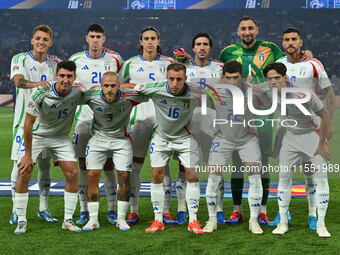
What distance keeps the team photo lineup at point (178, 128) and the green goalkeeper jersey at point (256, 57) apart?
1 centimetres

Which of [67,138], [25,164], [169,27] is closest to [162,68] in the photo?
[67,138]

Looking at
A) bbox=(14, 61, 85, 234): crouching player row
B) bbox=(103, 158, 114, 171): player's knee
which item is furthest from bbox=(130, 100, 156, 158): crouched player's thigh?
bbox=(14, 61, 85, 234): crouching player row

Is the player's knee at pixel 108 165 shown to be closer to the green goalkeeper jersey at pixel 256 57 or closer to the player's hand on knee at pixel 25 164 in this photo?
the player's hand on knee at pixel 25 164

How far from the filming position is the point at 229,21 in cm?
3319

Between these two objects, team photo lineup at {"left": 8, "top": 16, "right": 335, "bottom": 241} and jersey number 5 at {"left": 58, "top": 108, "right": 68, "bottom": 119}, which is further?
jersey number 5 at {"left": 58, "top": 108, "right": 68, "bottom": 119}

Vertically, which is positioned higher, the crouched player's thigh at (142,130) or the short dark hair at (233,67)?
the short dark hair at (233,67)

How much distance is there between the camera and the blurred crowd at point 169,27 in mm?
32250

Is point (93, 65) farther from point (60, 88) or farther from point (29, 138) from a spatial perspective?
point (29, 138)

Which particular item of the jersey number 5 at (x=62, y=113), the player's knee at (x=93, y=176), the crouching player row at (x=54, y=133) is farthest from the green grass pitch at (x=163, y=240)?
the jersey number 5 at (x=62, y=113)

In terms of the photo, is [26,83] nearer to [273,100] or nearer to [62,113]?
[62,113]

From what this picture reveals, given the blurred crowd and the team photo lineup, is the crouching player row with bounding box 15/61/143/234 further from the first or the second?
the blurred crowd

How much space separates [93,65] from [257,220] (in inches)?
93.4

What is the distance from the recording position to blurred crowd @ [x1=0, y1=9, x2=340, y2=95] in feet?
106

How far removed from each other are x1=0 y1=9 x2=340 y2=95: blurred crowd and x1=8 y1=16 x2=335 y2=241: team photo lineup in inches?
1069
